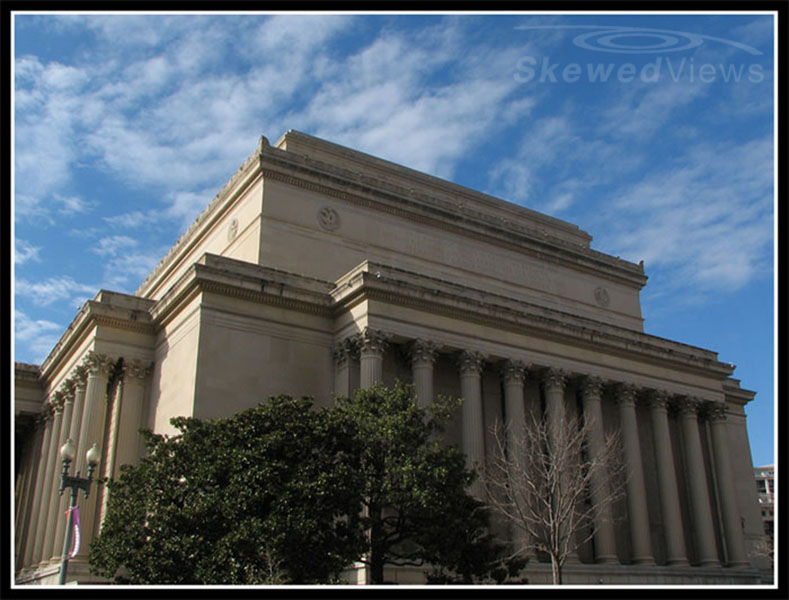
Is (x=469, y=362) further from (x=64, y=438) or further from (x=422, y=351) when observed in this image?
(x=64, y=438)

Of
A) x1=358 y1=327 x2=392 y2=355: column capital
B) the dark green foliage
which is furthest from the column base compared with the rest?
x1=358 y1=327 x2=392 y2=355: column capital

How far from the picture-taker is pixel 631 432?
41250 mm

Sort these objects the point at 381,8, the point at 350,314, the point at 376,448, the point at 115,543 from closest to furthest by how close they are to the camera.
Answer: the point at 381,8 → the point at 115,543 → the point at 376,448 → the point at 350,314

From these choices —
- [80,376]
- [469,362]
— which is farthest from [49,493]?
[469,362]

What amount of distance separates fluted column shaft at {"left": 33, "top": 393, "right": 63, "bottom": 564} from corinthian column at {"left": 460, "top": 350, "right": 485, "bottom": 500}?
805 inches

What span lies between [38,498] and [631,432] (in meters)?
32.0

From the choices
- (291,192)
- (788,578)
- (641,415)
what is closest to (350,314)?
(291,192)

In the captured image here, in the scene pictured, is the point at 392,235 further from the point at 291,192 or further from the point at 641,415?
the point at 641,415

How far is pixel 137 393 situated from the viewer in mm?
37406

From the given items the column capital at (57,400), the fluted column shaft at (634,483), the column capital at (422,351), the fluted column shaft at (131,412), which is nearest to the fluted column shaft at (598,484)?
the fluted column shaft at (634,483)

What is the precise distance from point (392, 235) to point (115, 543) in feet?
85.3

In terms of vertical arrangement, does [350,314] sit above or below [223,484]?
above

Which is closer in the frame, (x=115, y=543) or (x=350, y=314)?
Answer: (x=115, y=543)

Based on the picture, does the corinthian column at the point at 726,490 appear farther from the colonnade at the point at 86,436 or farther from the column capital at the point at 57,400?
the column capital at the point at 57,400
